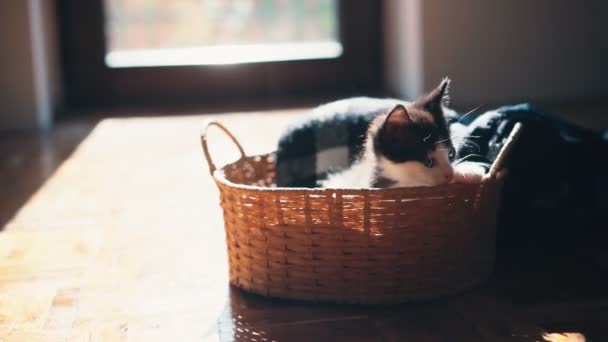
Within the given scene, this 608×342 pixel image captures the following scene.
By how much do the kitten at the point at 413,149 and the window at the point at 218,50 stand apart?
1868 mm

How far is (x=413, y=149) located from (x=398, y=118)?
6 centimetres

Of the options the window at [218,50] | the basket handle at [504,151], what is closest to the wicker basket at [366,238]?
the basket handle at [504,151]

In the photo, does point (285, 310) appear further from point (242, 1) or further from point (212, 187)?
point (242, 1)

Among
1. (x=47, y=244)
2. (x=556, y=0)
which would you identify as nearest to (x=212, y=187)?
(x=47, y=244)

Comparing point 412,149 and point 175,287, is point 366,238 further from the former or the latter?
point 175,287

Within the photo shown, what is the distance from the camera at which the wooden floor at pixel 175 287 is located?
3.76 ft

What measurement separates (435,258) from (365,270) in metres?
0.11

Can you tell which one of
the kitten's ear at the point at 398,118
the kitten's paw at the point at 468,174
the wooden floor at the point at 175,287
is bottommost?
the wooden floor at the point at 175,287

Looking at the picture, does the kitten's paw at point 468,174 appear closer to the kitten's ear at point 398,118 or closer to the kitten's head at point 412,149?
the kitten's head at point 412,149

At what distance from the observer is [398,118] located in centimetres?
119

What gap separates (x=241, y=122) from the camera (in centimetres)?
270

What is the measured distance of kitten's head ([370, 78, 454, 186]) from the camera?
3.93ft

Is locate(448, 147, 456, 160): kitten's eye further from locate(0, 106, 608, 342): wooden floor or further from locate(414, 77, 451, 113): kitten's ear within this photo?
locate(0, 106, 608, 342): wooden floor

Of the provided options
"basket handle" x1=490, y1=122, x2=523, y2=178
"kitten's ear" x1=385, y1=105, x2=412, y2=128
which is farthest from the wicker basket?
"kitten's ear" x1=385, y1=105, x2=412, y2=128
